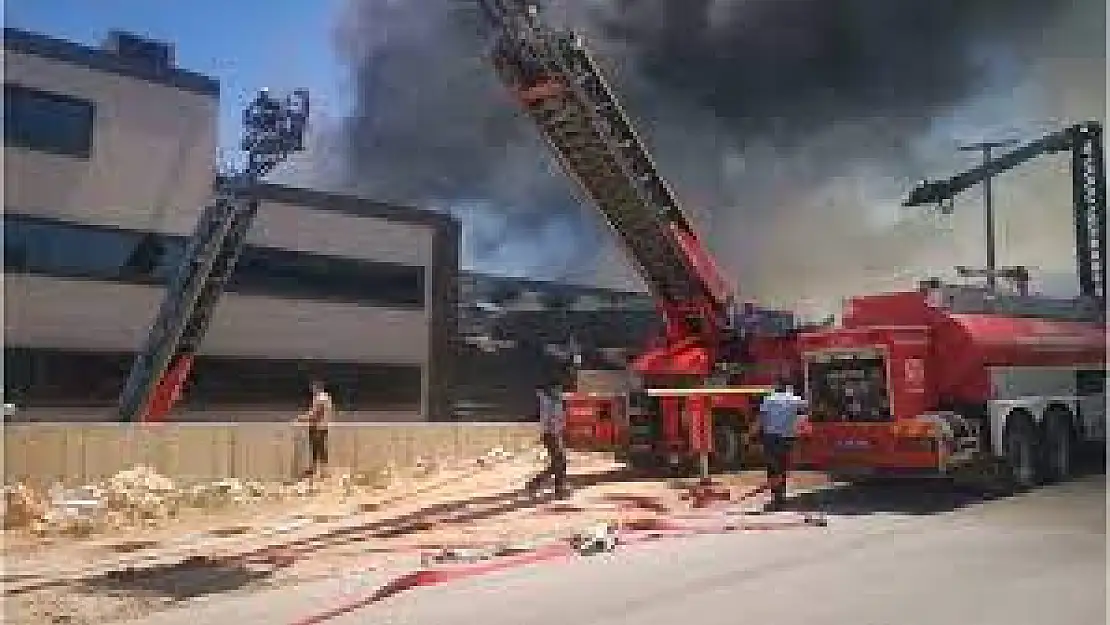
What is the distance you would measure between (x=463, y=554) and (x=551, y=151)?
8.23 m

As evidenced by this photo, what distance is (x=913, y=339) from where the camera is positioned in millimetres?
14750

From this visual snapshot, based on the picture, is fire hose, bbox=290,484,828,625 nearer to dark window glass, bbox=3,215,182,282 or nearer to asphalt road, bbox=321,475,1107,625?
asphalt road, bbox=321,475,1107,625

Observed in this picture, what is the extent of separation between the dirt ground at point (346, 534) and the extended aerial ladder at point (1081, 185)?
32.9 ft

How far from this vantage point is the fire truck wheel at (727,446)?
57.6 ft

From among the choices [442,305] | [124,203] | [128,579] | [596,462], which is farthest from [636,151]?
[442,305]

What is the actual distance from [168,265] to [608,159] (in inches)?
615

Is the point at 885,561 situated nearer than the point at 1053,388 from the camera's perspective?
Yes

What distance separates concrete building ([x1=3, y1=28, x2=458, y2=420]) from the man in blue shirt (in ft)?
59.8

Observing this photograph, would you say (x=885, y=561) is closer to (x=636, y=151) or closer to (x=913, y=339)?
(x=913, y=339)

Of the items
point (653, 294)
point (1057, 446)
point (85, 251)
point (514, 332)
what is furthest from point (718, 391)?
point (514, 332)

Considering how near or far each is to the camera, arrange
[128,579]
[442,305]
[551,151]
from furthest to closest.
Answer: [442,305] → [551,151] → [128,579]

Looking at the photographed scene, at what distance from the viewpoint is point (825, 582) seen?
8.93 meters

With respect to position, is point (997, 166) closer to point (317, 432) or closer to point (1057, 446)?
point (1057, 446)

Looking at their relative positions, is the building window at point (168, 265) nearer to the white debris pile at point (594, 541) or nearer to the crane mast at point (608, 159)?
the crane mast at point (608, 159)
